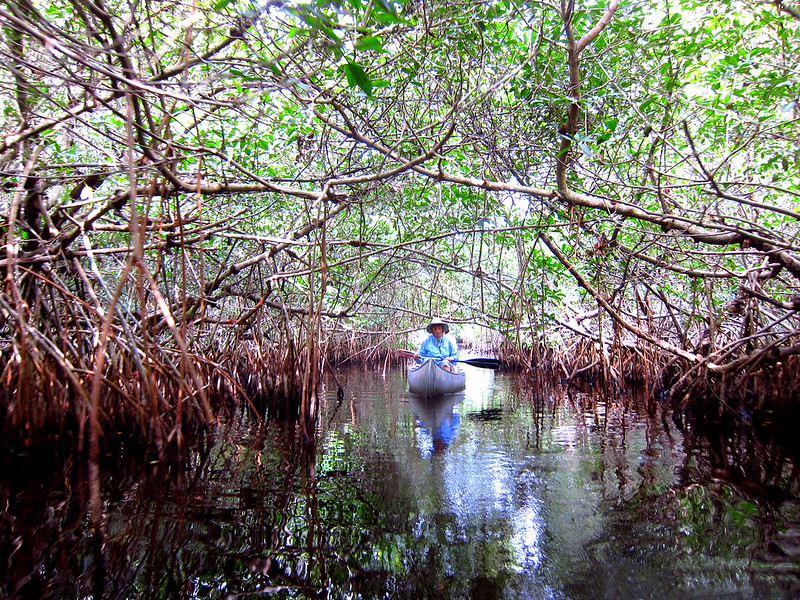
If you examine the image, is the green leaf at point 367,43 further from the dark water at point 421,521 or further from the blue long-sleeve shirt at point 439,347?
the blue long-sleeve shirt at point 439,347

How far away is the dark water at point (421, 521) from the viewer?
1747 mm

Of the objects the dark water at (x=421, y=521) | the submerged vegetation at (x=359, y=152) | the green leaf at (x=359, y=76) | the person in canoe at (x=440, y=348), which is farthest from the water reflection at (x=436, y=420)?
the green leaf at (x=359, y=76)

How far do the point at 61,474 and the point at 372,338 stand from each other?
428 inches

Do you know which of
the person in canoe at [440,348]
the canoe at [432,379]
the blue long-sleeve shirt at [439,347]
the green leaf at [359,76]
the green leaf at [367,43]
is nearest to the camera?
the green leaf at [359,76]

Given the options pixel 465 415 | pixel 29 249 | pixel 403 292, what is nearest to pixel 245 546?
pixel 29 249

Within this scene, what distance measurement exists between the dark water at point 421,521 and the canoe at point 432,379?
9.55 feet

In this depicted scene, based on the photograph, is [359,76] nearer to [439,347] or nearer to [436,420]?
[436,420]

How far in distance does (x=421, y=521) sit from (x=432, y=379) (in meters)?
4.80

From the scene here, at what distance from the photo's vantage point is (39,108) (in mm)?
4062

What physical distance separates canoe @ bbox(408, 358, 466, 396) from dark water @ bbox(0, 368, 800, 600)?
2.91m

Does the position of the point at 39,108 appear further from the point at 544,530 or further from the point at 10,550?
the point at 544,530

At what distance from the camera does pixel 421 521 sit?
2316 mm

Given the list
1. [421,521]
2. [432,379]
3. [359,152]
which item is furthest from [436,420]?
[421,521]

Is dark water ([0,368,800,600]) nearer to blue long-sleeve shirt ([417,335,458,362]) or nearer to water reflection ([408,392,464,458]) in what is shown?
water reflection ([408,392,464,458])
